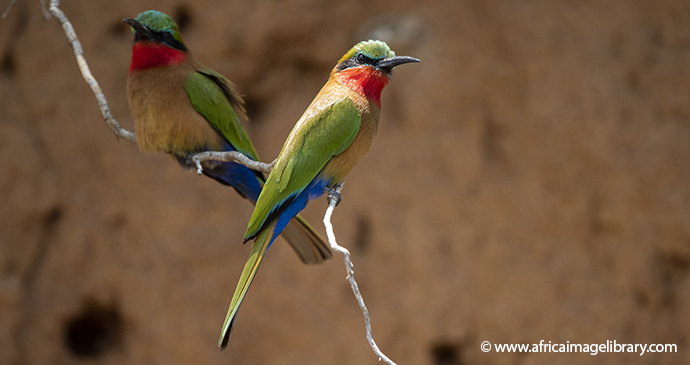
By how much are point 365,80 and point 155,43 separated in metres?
0.72

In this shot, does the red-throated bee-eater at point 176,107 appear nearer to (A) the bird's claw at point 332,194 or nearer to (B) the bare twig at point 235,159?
(B) the bare twig at point 235,159

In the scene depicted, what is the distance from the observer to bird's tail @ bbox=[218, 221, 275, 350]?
4.44ft

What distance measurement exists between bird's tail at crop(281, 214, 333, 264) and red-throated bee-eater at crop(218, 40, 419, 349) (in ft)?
0.70

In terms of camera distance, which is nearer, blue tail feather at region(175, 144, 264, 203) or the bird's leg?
the bird's leg

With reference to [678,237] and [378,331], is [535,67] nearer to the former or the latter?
[678,237]

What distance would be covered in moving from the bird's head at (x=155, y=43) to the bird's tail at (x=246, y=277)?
75 centimetres

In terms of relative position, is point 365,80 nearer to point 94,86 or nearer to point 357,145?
point 357,145

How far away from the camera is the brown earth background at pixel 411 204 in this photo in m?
3.32

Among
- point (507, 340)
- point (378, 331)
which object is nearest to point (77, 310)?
point (378, 331)

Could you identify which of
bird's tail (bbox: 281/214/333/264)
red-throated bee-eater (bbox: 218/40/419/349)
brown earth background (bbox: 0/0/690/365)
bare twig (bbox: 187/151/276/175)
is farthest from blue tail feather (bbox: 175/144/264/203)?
brown earth background (bbox: 0/0/690/365)

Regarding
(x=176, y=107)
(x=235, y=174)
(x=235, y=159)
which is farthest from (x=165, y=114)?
(x=235, y=159)

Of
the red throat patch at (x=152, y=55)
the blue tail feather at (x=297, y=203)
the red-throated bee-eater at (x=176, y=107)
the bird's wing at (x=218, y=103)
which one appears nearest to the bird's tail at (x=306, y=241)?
the red-throated bee-eater at (x=176, y=107)

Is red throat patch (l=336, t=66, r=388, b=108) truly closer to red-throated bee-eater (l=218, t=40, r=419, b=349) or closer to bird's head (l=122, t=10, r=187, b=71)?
red-throated bee-eater (l=218, t=40, r=419, b=349)

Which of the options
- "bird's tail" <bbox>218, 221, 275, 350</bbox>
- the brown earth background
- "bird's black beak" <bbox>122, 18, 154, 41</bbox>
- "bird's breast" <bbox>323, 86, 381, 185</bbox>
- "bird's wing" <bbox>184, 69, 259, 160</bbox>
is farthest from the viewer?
the brown earth background
